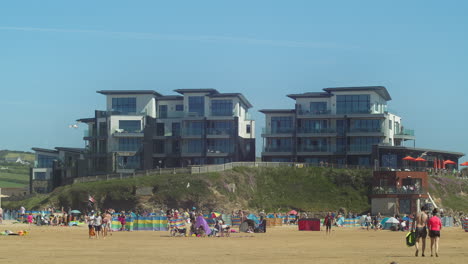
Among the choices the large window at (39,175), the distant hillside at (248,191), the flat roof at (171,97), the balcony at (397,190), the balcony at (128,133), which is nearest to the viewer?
the balcony at (397,190)

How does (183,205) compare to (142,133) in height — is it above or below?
below

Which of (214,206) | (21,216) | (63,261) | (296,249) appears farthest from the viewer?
(214,206)

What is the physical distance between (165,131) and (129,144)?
4764mm

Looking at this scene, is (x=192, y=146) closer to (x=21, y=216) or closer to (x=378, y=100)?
(x=378, y=100)

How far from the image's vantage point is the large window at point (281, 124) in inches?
4018

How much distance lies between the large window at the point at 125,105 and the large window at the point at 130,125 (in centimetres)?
206

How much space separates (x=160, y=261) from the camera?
1185 inches

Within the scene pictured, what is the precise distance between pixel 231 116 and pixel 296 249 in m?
65.8

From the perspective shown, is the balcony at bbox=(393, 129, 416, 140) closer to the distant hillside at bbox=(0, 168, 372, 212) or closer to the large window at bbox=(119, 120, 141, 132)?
the distant hillside at bbox=(0, 168, 372, 212)

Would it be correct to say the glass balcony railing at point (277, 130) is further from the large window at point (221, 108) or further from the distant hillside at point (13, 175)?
the distant hillside at point (13, 175)

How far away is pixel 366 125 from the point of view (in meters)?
98.8

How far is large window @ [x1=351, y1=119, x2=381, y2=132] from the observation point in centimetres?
9844

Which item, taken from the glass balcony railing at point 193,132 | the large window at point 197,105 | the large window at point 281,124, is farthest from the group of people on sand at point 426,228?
the large window at point 197,105

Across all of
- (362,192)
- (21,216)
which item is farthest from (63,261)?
(362,192)
